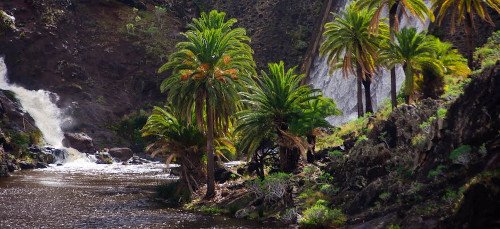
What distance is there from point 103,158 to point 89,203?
122 feet

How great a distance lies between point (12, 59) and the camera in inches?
3396

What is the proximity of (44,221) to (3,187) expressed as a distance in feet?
54.6

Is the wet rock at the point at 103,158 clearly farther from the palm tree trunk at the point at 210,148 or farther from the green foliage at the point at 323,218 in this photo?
the green foliage at the point at 323,218

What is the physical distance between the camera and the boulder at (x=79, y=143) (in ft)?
239

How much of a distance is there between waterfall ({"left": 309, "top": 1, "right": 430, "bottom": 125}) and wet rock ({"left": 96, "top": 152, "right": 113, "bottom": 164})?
1154 inches

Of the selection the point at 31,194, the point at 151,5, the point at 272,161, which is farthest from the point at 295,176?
the point at 151,5

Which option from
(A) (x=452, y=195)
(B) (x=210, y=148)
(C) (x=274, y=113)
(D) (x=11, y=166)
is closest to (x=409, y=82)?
(C) (x=274, y=113)

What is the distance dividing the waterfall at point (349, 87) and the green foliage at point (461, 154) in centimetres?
3491

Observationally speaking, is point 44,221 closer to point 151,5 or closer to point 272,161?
point 272,161

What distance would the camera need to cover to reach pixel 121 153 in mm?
73812

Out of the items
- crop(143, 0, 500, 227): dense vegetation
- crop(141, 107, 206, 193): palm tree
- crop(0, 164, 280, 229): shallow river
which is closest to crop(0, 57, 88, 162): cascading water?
crop(0, 164, 280, 229): shallow river

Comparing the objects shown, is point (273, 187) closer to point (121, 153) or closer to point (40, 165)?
point (40, 165)

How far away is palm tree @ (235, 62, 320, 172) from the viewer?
1379 inches

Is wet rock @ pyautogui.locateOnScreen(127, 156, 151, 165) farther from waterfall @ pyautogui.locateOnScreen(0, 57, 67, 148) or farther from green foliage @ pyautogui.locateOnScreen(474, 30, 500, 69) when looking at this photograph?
green foliage @ pyautogui.locateOnScreen(474, 30, 500, 69)
